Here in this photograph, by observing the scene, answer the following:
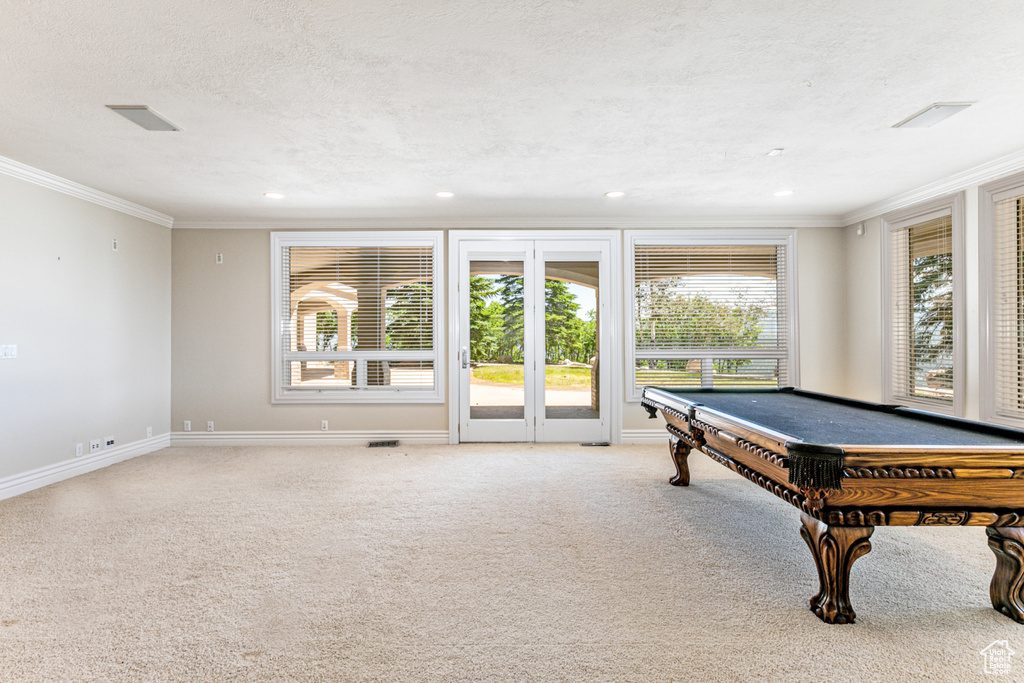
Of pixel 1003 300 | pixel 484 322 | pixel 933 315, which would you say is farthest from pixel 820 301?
pixel 484 322

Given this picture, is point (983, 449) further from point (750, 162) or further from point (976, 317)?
point (976, 317)

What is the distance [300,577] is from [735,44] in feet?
Result: 10.4

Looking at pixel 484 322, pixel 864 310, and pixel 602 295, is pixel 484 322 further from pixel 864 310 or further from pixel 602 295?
pixel 864 310

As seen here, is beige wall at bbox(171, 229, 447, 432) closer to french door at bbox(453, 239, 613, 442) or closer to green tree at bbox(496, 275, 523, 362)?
french door at bbox(453, 239, 613, 442)

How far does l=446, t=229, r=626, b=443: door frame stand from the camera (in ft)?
17.6

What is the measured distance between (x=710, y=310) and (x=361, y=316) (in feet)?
12.5

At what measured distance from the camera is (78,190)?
4.16 metres

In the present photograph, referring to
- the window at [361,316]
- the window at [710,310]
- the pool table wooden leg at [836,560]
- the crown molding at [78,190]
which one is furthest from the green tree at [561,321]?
the crown molding at [78,190]

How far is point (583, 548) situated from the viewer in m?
2.71

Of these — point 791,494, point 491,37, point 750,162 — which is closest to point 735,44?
point 491,37

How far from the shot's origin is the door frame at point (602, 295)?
212 inches

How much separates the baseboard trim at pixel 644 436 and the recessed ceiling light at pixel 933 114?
11.2 feet

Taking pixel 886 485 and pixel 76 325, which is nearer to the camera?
pixel 886 485

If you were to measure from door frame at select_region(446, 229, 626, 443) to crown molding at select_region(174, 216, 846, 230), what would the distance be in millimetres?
76
